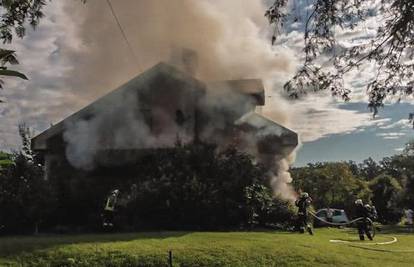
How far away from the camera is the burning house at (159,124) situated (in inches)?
808

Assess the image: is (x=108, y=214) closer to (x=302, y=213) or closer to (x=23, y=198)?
(x=23, y=198)

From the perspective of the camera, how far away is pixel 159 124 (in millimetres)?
22391

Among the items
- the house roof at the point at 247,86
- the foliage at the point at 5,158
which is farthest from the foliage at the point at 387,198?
the foliage at the point at 5,158

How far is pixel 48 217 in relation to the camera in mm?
17000

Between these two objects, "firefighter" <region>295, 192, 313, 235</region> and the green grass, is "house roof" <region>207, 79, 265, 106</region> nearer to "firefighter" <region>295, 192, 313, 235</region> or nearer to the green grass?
"firefighter" <region>295, 192, 313, 235</region>

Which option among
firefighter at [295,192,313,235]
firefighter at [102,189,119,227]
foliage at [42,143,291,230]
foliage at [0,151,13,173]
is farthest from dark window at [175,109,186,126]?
foliage at [0,151,13,173]

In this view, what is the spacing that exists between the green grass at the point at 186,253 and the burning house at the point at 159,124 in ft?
24.6

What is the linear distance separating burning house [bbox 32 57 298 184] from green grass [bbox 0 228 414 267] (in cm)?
750

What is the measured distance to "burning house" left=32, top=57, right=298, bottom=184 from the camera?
67.3ft

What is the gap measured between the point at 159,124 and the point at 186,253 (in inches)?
461

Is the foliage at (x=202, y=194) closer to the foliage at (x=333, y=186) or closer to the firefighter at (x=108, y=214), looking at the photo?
the firefighter at (x=108, y=214)

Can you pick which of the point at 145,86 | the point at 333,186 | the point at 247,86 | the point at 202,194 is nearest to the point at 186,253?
the point at 202,194

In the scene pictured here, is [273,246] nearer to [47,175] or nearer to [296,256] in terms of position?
[296,256]

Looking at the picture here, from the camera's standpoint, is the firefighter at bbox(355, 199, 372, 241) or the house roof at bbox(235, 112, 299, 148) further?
the house roof at bbox(235, 112, 299, 148)
